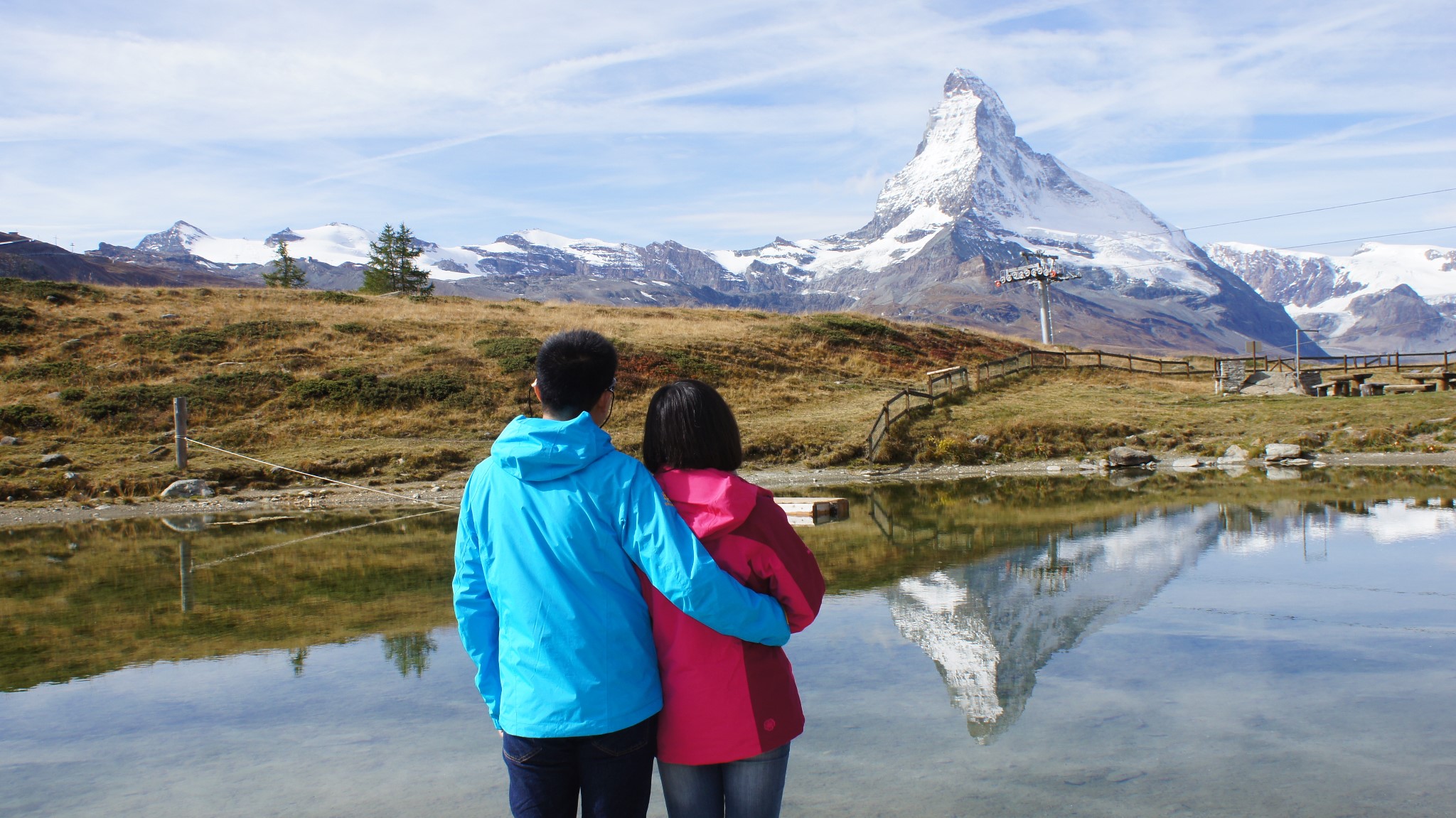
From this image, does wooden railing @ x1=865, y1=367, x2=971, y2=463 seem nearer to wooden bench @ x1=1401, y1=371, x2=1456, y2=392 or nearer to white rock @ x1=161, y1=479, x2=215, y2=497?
wooden bench @ x1=1401, y1=371, x2=1456, y2=392

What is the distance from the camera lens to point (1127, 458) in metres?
24.1

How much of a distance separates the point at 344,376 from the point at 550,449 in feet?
102

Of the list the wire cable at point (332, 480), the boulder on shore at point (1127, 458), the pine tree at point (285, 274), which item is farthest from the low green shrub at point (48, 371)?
the pine tree at point (285, 274)

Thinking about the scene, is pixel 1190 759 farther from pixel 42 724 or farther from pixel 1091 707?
pixel 42 724

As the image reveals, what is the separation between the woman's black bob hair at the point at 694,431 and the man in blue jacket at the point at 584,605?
0.18 m

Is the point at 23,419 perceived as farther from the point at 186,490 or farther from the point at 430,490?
the point at 430,490

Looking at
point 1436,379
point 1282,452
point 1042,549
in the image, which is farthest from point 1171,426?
point 1042,549

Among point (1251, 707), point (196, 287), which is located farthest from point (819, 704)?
point (196, 287)

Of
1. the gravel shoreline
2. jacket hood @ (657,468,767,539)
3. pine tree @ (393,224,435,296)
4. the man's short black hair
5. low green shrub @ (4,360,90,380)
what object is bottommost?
the gravel shoreline

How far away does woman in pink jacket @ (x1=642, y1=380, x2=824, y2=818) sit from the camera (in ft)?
9.71

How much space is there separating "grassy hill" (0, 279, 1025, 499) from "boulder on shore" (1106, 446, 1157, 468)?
6.61 metres

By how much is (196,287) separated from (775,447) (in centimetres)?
3484

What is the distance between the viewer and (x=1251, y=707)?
246 inches

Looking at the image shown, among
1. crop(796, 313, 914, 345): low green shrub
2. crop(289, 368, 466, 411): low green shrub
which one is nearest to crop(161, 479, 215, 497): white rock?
crop(289, 368, 466, 411): low green shrub
